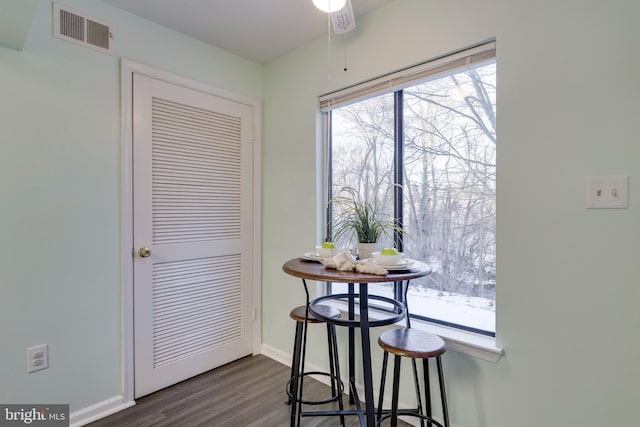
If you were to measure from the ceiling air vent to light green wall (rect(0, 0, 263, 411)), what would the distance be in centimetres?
4

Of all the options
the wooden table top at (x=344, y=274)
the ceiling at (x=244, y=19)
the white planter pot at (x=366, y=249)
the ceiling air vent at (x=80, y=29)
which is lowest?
the wooden table top at (x=344, y=274)

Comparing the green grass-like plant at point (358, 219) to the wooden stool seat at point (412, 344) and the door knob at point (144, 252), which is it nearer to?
the wooden stool seat at point (412, 344)

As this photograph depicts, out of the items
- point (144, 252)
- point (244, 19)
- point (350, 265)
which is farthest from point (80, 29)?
point (350, 265)

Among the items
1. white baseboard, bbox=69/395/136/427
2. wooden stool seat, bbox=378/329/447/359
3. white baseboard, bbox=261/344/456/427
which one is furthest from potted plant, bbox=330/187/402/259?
white baseboard, bbox=69/395/136/427

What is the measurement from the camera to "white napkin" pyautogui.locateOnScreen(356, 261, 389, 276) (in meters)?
1.35

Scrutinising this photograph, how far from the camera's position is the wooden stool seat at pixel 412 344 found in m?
1.37

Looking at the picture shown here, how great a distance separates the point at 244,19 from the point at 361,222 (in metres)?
1.56

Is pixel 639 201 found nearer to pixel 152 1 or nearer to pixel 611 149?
pixel 611 149

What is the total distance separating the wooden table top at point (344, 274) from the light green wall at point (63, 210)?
126cm

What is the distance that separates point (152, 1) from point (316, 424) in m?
2.65

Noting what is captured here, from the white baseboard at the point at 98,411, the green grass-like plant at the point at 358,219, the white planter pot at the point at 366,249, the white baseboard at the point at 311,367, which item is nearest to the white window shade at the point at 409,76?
the green grass-like plant at the point at 358,219

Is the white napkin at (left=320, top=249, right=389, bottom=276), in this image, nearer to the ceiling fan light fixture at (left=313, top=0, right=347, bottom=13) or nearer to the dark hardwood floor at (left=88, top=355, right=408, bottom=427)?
the dark hardwood floor at (left=88, top=355, right=408, bottom=427)

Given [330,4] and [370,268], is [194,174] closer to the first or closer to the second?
[330,4]

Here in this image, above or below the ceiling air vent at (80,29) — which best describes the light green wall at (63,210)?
below
